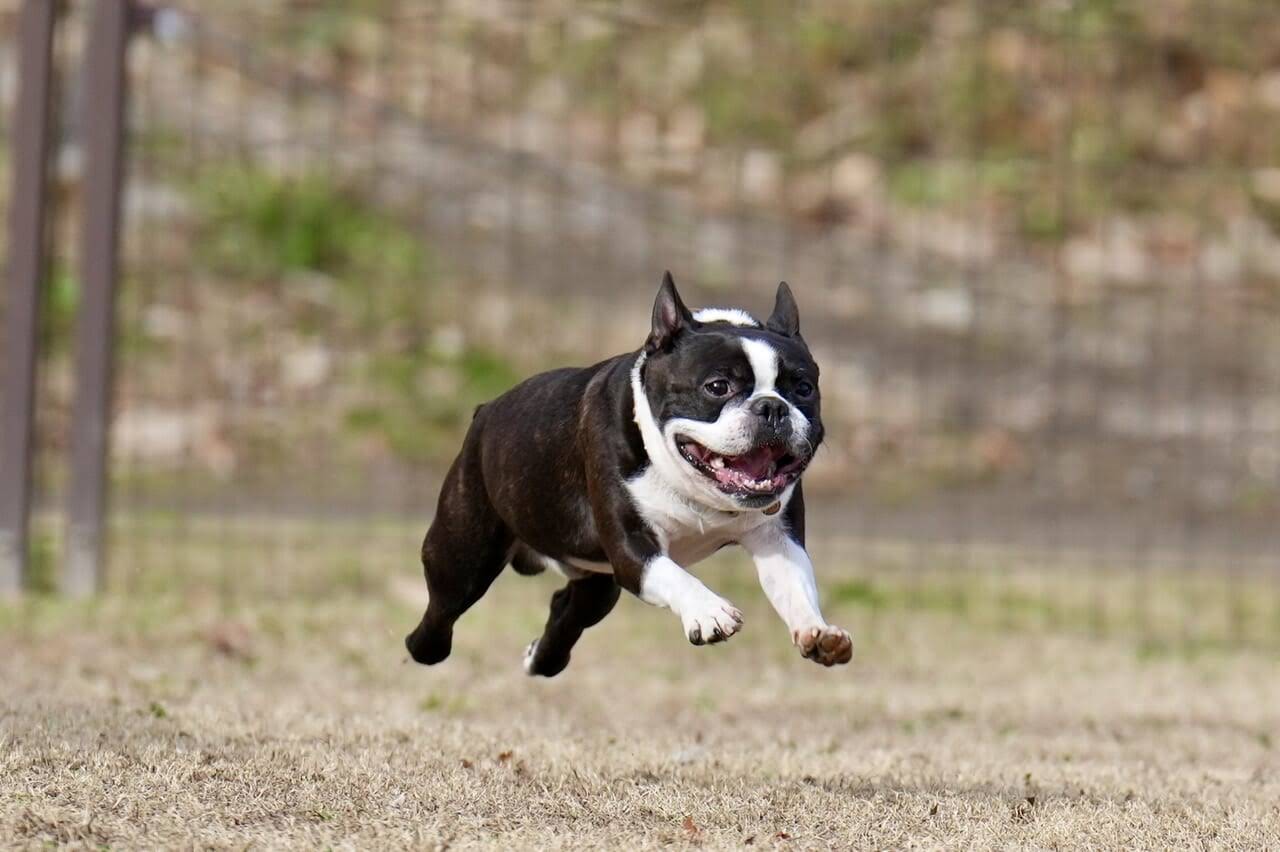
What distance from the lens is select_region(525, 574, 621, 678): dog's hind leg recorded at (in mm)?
5258

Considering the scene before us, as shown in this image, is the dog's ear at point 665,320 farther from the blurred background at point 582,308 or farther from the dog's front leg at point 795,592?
Result: the blurred background at point 582,308

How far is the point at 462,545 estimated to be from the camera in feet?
16.8

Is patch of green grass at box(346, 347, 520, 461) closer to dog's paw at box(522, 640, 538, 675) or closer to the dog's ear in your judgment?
dog's paw at box(522, 640, 538, 675)

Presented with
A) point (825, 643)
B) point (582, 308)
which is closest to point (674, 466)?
point (825, 643)

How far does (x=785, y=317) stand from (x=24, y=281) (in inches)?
201

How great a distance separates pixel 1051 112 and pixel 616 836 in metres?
12.4

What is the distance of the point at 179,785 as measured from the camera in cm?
432

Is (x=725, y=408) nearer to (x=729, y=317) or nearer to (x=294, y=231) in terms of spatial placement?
(x=729, y=317)

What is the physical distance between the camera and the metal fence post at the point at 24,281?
Answer: 29.0 feet

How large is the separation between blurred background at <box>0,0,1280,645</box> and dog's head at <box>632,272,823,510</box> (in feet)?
14.9


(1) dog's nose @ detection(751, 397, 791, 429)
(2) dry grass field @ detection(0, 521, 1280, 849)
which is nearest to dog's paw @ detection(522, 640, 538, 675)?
(2) dry grass field @ detection(0, 521, 1280, 849)

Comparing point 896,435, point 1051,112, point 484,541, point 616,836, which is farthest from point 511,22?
point 1051,112

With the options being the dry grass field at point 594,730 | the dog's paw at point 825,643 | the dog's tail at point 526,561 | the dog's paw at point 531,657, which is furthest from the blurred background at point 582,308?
the dog's paw at point 825,643

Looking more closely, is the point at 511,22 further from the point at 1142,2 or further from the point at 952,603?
the point at 1142,2
